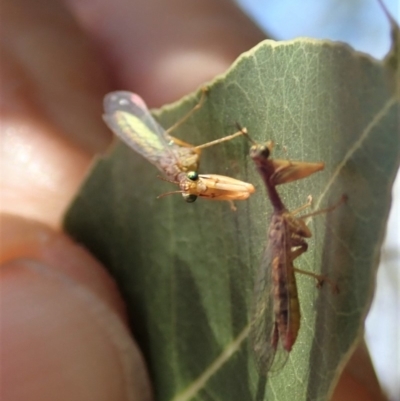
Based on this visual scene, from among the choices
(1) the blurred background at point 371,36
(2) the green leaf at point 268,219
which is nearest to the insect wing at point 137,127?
(2) the green leaf at point 268,219

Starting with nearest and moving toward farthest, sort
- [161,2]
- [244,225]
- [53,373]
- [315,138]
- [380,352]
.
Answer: [315,138] < [244,225] < [380,352] < [53,373] < [161,2]

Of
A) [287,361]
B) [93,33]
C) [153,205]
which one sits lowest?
[287,361]

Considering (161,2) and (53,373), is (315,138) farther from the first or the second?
(161,2)

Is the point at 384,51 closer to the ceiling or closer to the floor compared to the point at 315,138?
closer to the ceiling

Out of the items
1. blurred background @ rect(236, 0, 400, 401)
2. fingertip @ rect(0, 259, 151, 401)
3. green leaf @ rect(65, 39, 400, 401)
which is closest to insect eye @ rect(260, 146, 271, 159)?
green leaf @ rect(65, 39, 400, 401)

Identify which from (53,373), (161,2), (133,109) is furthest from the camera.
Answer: (161,2)

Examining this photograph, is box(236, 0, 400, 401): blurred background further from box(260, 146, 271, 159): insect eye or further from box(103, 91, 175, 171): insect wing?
box(103, 91, 175, 171): insect wing

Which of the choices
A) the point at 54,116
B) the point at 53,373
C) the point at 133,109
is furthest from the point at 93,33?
the point at 53,373

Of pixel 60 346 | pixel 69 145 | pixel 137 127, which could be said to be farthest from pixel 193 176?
pixel 69 145

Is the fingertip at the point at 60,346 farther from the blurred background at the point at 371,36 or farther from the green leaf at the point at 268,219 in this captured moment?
the blurred background at the point at 371,36
